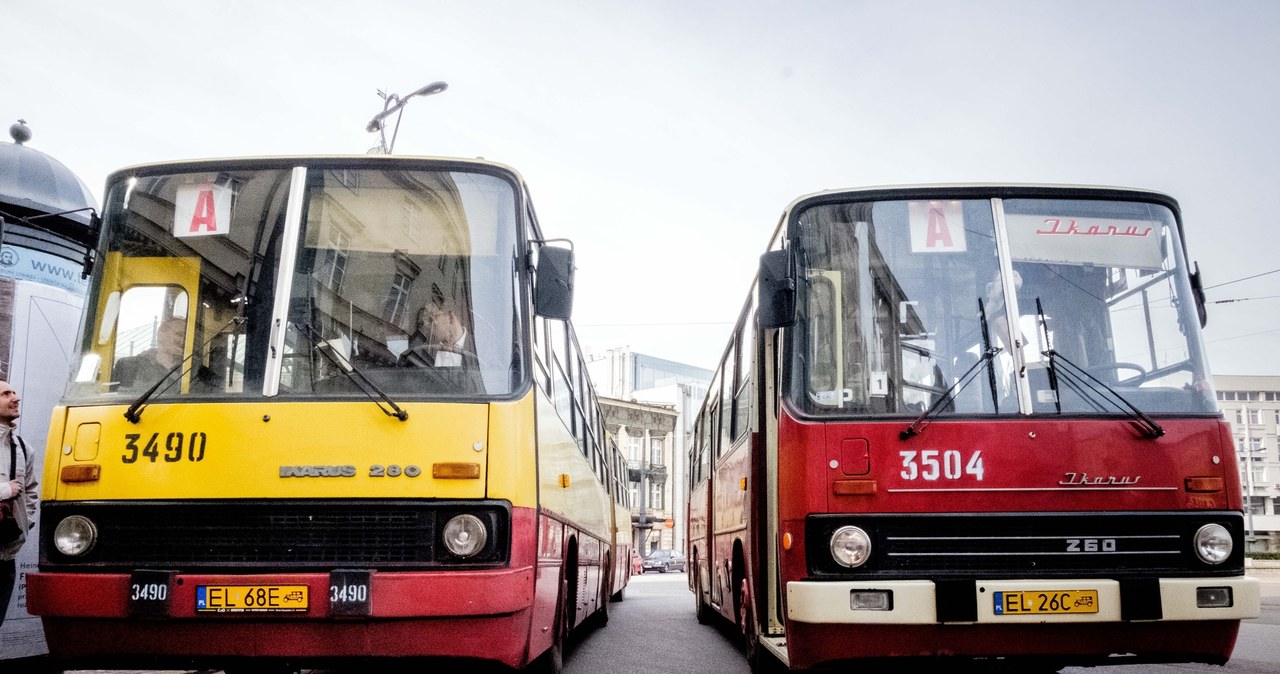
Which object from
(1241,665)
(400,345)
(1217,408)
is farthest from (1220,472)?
(400,345)

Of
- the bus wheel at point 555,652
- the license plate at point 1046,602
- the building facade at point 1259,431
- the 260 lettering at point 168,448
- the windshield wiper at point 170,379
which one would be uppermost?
the building facade at point 1259,431

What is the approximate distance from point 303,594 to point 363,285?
1541mm

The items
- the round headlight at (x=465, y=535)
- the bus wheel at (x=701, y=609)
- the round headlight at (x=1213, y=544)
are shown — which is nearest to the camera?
the round headlight at (x=465, y=535)

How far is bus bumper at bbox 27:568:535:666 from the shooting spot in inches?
195

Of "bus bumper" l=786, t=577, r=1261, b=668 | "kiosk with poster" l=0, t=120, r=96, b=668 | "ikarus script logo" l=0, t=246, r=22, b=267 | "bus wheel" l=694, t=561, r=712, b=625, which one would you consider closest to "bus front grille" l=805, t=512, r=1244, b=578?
"bus bumper" l=786, t=577, r=1261, b=668

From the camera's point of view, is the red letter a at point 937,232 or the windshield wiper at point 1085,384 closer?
the windshield wiper at point 1085,384

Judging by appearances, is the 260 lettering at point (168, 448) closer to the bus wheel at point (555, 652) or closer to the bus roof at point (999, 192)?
the bus wheel at point (555, 652)

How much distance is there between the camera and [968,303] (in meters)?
5.97

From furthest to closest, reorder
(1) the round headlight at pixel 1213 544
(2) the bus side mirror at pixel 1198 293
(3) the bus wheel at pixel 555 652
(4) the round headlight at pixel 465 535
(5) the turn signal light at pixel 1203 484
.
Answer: (3) the bus wheel at pixel 555 652
(2) the bus side mirror at pixel 1198 293
(5) the turn signal light at pixel 1203 484
(1) the round headlight at pixel 1213 544
(4) the round headlight at pixel 465 535

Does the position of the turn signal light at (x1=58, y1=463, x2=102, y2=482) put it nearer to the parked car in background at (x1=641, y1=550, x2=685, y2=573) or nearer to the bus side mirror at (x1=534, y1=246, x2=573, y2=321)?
the bus side mirror at (x1=534, y1=246, x2=573, y2=321)

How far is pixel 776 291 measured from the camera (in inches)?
238

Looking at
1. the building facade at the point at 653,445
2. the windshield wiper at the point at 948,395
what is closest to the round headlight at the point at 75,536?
the windshield wiper at the point at 948,395

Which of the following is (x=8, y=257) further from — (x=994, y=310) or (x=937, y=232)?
(x=994, y=310)

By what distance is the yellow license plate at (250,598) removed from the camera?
4.96 metres
